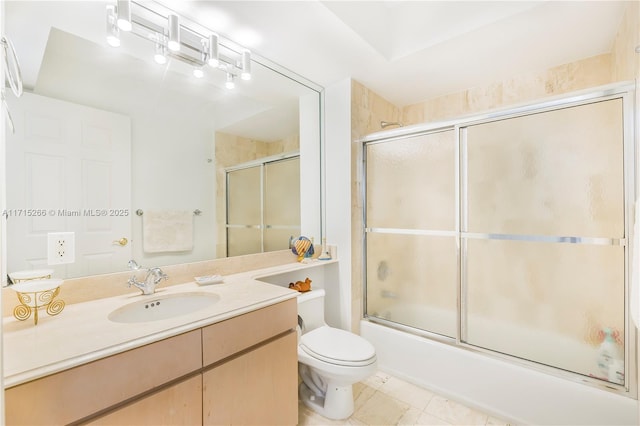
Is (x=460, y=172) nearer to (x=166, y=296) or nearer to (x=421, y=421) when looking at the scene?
(x=421, y=421)

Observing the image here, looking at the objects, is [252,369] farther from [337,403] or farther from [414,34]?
[414,34]

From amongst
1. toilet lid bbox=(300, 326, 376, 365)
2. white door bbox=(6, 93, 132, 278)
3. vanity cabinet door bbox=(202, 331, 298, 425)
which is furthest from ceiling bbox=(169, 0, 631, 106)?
toilet lid bbox=(300, 326, 376, 365)

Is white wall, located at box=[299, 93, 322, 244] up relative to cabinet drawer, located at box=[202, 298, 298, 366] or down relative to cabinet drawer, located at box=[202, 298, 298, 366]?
up

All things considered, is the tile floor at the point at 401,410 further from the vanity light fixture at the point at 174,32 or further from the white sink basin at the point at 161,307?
the vanity light fixture at the point at 174,32

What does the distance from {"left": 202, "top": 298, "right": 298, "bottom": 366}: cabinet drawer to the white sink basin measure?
0.24m

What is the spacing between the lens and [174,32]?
1.40 meters

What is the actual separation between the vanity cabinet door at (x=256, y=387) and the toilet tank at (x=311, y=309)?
45 cm

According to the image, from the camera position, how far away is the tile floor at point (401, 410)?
1.63m

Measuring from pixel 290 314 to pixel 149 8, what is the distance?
166 cm

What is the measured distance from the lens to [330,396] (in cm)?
166

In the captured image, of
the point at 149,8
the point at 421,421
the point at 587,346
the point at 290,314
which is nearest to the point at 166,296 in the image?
the point at 290,314

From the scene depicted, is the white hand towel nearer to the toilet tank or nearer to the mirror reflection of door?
the mirror reflection of door

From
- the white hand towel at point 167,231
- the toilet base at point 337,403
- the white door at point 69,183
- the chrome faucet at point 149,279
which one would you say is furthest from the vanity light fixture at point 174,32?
the toilet base at point 337,403

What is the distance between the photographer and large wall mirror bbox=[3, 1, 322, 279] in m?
1.15
